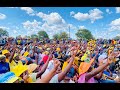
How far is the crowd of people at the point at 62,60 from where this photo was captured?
5488 millimetres

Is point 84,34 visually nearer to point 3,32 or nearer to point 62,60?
point 62,60

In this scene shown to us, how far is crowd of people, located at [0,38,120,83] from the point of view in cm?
549

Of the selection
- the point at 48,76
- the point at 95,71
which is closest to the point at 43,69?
the point at 48,76

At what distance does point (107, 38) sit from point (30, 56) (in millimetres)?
1321

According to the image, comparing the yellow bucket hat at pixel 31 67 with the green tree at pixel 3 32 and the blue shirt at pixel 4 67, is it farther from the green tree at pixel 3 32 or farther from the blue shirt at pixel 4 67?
the green tree at pixel 3 32

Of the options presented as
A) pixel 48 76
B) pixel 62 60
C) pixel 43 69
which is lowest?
pixel 48 76

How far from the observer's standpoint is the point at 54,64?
5.58 meters

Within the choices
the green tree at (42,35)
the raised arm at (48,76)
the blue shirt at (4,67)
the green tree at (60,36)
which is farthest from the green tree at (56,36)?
the blue shirt at (4,67)

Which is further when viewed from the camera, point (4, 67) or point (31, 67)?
point (31, 67)

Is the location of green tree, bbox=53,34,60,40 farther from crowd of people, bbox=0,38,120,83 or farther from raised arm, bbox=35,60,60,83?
raised arm, bbox=35,60,60,83

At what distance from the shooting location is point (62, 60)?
559cm

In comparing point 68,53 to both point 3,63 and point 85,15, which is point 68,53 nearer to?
point 85,15

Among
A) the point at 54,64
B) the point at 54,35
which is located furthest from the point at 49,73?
the point at 54,35
